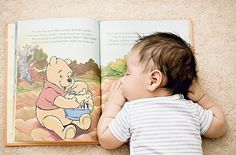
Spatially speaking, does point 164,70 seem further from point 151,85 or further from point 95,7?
point 95,7

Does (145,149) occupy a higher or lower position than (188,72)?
lower

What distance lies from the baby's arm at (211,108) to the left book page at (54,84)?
0.24 metres

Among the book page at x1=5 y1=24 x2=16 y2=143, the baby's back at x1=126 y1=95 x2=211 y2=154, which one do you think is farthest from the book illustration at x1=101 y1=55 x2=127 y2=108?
the book page at x1=5 y1=24 x2=16 y2=143

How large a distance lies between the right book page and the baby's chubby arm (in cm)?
2

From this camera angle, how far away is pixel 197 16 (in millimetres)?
996

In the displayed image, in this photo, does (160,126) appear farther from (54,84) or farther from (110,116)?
(54,84)

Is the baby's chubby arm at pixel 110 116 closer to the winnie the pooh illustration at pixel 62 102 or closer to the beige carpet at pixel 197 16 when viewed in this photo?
the winnie the pooh illustration at pixel 62 102

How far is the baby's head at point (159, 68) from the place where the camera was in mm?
825

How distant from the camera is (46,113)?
887 mm

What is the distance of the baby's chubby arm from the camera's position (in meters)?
0.85

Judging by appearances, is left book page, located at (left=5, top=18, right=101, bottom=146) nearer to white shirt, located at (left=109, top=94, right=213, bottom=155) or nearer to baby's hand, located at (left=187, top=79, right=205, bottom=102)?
white shirt, located at (left=109, top=94, right=213, bottom=155)

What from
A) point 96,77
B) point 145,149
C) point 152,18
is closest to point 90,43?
point 96,77

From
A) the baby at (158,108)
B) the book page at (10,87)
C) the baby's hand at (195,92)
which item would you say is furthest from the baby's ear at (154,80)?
the book page at (10,87)

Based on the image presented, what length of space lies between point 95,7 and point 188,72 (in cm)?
33
